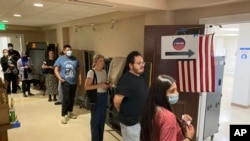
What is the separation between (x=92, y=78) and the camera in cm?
277

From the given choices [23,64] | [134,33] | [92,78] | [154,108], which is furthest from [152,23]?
[23,64]

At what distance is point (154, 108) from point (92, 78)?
1.58 m

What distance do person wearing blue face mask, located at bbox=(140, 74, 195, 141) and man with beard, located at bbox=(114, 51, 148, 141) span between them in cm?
60

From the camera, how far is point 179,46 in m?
2.94

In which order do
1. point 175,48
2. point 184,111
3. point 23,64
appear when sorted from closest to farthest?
point 175,48
point 184,111
point 23,64

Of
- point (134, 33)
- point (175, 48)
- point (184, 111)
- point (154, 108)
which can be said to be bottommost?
point (184, 111)

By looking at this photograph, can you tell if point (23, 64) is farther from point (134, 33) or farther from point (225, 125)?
point (225, 125)

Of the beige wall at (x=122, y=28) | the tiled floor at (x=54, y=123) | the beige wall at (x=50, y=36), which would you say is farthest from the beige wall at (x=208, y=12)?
the beige wall at (x=50, y=36)

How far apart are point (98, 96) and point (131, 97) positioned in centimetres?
91

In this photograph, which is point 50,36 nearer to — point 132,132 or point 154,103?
point 132,132

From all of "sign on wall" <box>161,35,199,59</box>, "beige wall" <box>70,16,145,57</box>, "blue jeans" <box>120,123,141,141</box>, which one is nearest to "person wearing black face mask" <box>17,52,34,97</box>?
"beige wall" <box>70,16,145,57</box>

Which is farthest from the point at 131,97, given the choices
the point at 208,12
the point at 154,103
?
the point at 208,12

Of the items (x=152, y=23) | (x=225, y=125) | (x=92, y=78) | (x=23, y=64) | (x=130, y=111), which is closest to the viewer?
(x=130, y=111)

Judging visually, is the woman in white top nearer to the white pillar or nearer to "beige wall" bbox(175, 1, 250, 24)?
"beige wall" bbox(175, 1, 250, 24)
